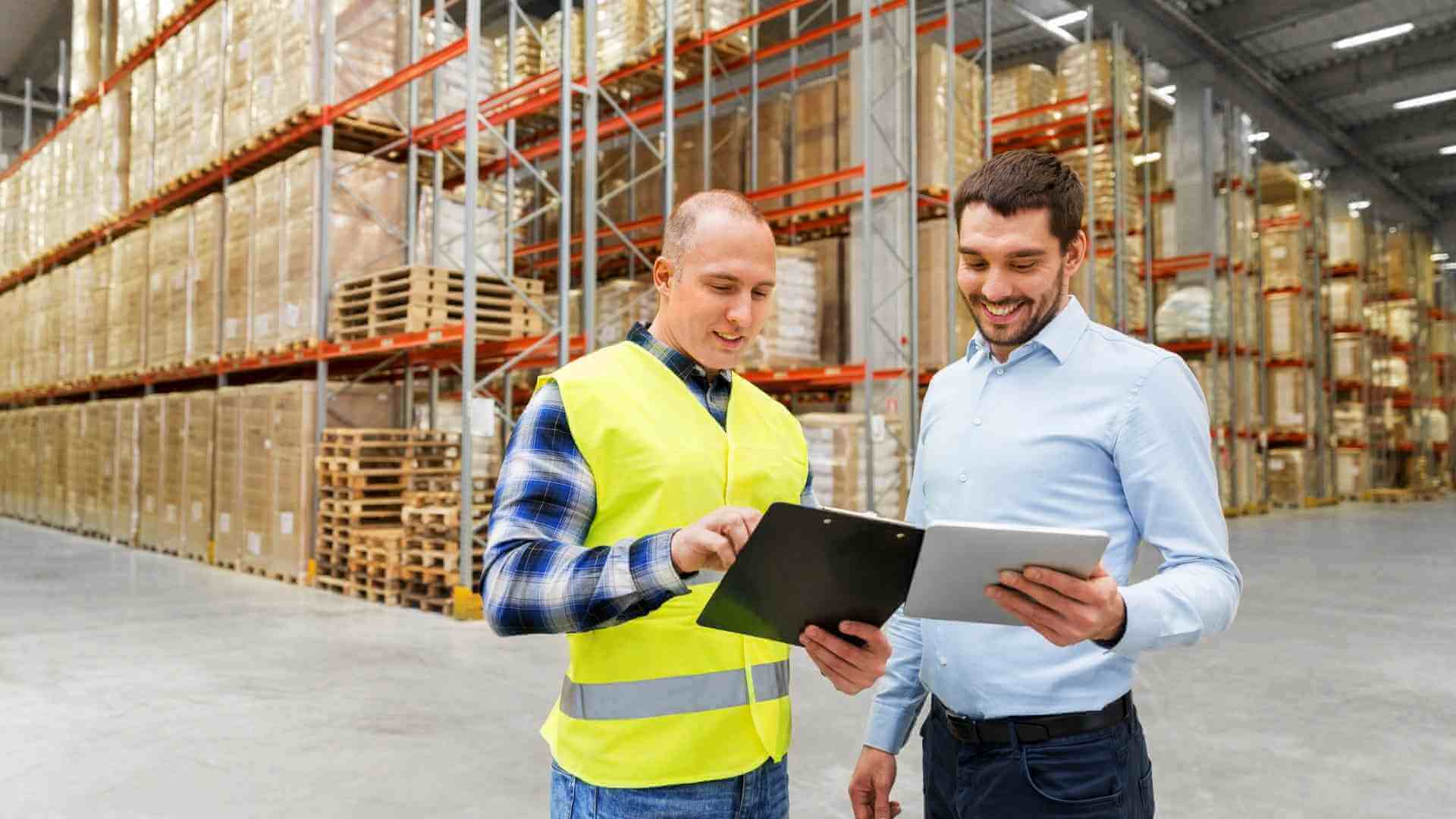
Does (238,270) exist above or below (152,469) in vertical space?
above

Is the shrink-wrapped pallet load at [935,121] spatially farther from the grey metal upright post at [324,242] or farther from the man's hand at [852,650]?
the man's hand at [852,650]

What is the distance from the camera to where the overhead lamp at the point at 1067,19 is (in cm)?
1730

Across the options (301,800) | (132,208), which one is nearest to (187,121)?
(132,208)

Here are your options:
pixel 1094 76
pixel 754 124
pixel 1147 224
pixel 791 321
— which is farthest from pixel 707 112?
pixel 1147 224

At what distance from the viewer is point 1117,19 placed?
1639cm

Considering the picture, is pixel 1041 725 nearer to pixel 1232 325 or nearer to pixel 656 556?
pixel 656 556

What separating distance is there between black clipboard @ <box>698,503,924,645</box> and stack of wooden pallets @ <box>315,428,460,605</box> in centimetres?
779

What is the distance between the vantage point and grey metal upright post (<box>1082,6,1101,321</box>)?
14227mm

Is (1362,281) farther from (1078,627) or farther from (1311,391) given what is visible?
(1078,627)

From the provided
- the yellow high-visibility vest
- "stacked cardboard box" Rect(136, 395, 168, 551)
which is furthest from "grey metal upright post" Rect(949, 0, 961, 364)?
the yellow high-visibility vest

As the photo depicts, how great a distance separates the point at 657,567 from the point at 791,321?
33.6 feet

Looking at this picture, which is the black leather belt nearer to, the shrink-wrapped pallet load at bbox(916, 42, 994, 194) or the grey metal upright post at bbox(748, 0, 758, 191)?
the shrink-wrapped pallet load at bbox(916, 42, 994, 194)

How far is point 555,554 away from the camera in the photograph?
4.90 feet

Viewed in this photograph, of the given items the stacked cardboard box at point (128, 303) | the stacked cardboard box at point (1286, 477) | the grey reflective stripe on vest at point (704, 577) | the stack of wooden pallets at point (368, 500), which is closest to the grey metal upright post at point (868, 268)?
A: the stack of wooden pallets at point (368, 500)
